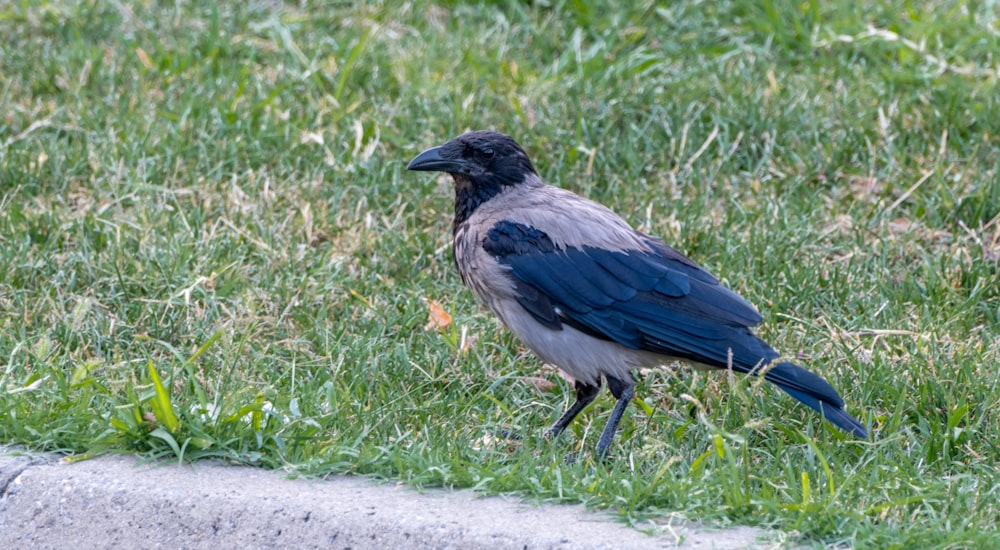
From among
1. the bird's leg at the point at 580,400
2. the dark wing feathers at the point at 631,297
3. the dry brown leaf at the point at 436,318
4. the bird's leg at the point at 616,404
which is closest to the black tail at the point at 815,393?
the dark wing feathers at the point at 631,297

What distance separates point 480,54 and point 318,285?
2.50m

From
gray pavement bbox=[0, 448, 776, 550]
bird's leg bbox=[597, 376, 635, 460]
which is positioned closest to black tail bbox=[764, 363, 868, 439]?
bird's leg bbox=[597, 376, 635, 460]

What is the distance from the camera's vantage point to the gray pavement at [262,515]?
3.37 meters

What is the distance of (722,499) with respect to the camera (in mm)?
3580

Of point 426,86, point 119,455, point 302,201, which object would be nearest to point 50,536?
point 119,455

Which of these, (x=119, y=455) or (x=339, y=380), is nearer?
(x=119, y=455)

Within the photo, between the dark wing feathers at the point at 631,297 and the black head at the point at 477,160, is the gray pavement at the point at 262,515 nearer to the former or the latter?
the dark wing feathers at the point at 631,297

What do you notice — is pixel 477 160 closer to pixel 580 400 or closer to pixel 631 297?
pixel 631 297

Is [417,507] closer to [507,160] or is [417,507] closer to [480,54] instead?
[507,160]

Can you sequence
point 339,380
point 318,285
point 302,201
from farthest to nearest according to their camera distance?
1. point 302,201
2. point 318,285
3. point 339,380

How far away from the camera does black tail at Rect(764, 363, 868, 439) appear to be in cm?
412

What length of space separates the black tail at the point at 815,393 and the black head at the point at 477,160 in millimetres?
1430

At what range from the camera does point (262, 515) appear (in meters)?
3.51

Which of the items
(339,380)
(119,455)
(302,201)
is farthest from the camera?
(302,201)
